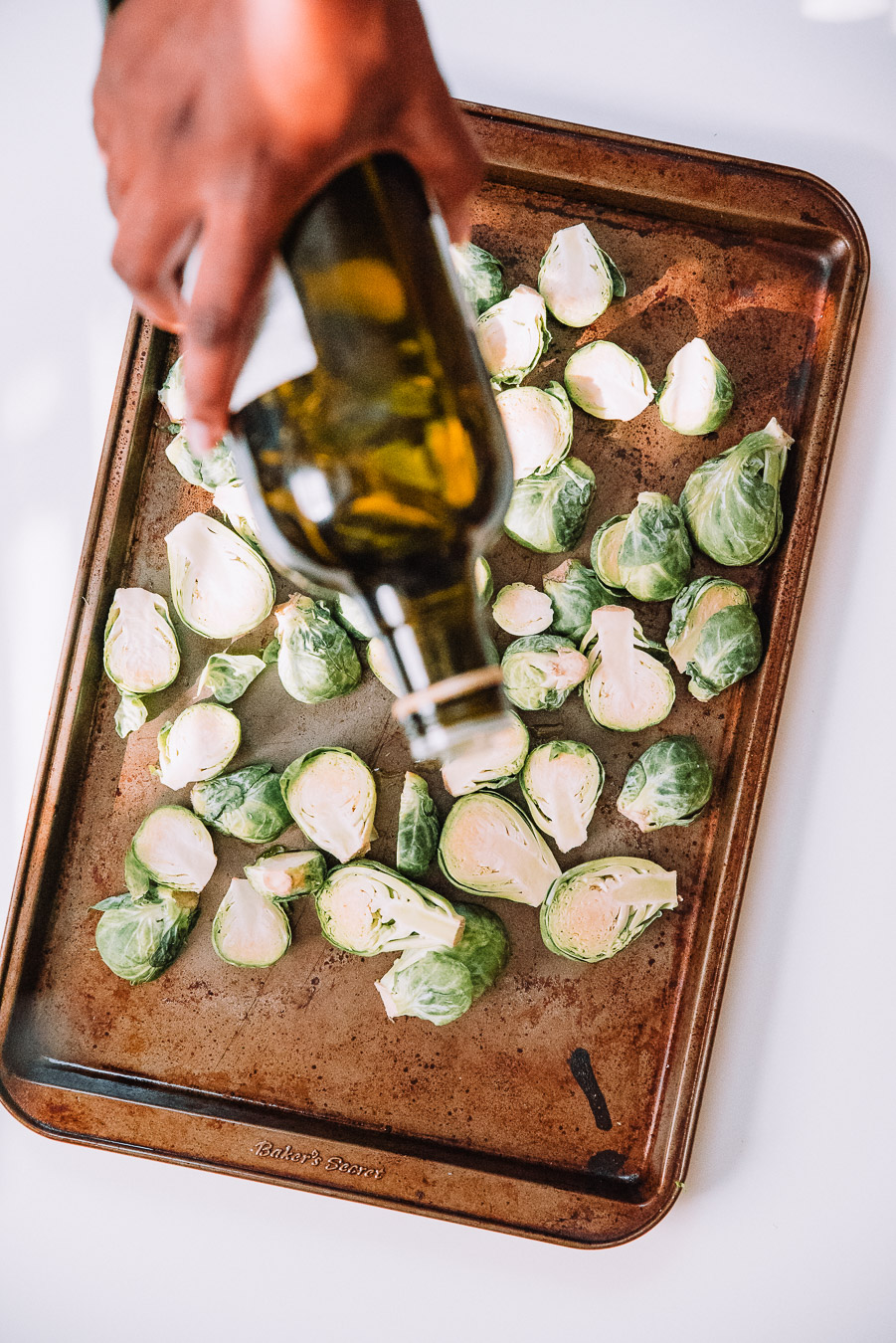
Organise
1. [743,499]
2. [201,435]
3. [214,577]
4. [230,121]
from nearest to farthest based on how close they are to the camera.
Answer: [230,121]
[201,435]
[743,499]
[214,577]

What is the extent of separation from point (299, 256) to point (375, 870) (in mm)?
1047

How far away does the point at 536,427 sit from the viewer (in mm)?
1465

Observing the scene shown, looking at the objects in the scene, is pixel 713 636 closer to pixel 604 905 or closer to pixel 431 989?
pixel 604 905

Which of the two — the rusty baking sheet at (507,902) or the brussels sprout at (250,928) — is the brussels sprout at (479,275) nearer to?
the rusty baking sheet at (507,902)

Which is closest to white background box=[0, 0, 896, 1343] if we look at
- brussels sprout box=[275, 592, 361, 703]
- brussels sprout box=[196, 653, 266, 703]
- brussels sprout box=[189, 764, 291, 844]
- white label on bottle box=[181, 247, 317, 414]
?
brussels sprout box=[189, 764, 291, 844]

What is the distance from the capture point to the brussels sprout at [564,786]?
4.81ft

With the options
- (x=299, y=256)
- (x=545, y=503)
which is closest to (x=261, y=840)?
(x=545, y=503)

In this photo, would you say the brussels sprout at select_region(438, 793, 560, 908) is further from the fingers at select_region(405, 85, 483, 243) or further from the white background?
the fingers at select_region(405, 85, 483, 243)

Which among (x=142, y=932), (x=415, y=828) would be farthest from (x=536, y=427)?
(x=142, y=932)

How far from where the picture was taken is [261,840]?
1513 mm

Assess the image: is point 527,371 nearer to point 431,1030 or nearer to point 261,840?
point 261,840

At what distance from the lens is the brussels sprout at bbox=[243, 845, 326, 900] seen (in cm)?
148

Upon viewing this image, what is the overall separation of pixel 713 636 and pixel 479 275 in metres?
0.71

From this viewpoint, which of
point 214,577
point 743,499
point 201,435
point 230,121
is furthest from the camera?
point 214,577
